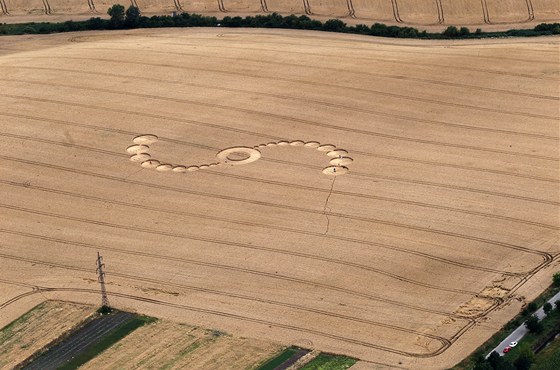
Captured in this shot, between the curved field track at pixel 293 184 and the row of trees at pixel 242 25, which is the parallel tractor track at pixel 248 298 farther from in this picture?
the row of trees at pixel 242 25

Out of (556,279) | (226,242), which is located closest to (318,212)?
(226,242)

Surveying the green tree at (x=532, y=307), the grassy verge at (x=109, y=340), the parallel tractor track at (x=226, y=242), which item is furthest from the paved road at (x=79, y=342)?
the green tree at (x=532, y=307)

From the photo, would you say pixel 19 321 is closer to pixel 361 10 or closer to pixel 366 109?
pixel 366 109

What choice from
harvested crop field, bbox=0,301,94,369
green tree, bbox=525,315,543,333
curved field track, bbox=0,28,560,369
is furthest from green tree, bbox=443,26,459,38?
harvested crop field, bbox=0,301,94,369

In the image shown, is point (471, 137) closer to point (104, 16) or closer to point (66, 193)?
point (66, 193)

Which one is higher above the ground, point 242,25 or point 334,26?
point 242,25

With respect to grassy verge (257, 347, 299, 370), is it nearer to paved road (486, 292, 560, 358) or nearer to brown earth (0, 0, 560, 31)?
paved road (486, 292, 560, 358)
